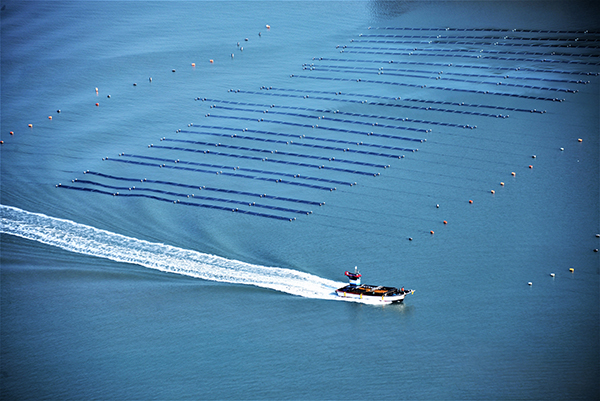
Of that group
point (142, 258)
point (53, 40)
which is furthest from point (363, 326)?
point (53, 40)

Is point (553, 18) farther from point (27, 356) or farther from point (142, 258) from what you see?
point (27, 356)

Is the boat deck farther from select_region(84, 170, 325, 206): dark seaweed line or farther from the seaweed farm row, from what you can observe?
select_region(84, 170, 325, 206): dark seaweed line

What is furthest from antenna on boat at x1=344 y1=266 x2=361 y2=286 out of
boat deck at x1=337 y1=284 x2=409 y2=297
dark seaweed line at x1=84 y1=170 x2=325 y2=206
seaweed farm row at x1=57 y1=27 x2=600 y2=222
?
dark seaweed line at x1=84 y1=170 x2=325 y2=206

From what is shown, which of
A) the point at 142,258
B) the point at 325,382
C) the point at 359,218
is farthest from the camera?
the point at 359,218

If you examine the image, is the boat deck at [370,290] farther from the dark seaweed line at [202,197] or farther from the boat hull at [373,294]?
the dark seaweed line at [202,197]

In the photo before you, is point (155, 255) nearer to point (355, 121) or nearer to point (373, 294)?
point (373, 294)

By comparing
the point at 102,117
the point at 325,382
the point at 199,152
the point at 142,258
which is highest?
the point at 102,117

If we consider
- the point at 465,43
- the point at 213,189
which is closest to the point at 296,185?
the point at 213,189

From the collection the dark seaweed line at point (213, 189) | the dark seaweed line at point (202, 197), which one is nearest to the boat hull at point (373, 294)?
the dark seaweed line at point (202, 197)

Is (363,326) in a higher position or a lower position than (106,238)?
lower
